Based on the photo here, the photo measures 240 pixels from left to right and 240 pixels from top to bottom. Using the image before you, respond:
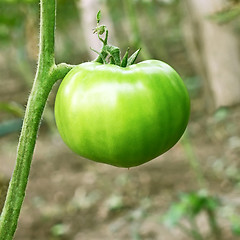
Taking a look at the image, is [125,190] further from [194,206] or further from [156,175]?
[194,206]

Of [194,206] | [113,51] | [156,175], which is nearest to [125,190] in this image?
[156,175]

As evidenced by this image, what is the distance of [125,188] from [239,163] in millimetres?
892

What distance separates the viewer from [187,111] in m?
0.66

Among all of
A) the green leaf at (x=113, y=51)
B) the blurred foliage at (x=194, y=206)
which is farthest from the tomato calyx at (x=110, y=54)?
the blurred foliage at (x=194, y=206)

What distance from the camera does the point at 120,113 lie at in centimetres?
62

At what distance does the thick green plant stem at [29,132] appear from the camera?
0.63 meters

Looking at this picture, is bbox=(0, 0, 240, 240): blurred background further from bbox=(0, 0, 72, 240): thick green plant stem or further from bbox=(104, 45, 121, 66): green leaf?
bbox=(0, 0, 72, 240): thick green plant stem

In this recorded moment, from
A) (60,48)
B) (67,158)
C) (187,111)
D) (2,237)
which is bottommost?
(60,48)

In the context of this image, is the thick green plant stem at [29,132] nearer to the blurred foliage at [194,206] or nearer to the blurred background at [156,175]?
the blurred background at [156,175]

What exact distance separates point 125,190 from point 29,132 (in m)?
2.63

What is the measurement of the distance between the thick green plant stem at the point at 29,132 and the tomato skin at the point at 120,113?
0.04 metres

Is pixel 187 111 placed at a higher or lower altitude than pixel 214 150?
higher

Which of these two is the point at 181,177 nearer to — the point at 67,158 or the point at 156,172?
the point at 156,172

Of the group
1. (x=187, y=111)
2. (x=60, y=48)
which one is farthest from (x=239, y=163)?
(x=60, y=48)
